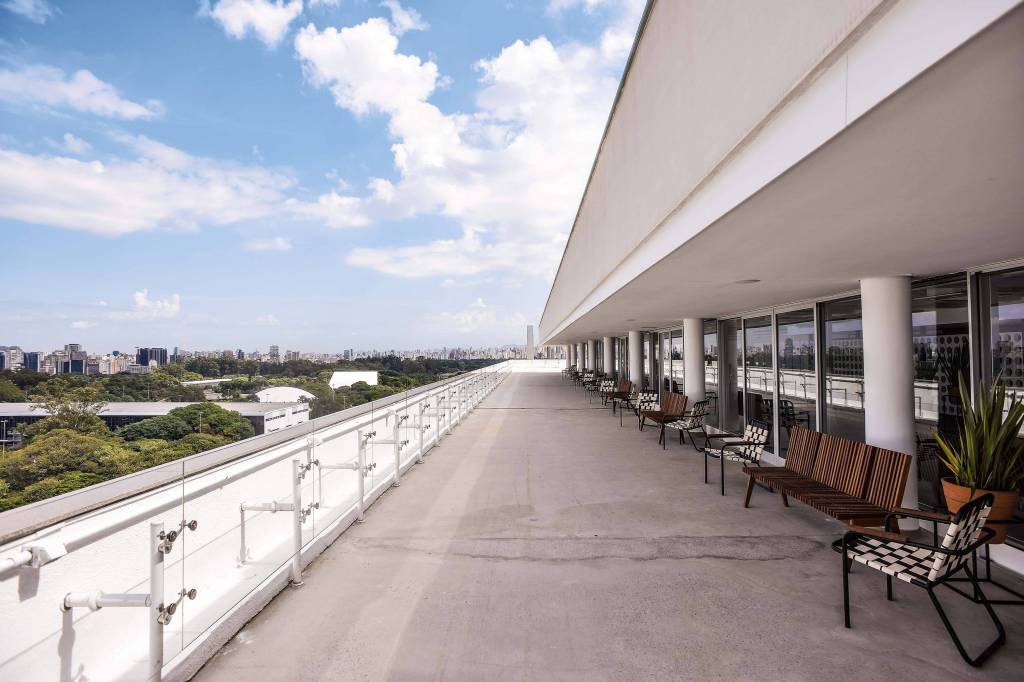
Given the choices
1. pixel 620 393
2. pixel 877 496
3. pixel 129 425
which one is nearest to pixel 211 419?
pixel 129 425

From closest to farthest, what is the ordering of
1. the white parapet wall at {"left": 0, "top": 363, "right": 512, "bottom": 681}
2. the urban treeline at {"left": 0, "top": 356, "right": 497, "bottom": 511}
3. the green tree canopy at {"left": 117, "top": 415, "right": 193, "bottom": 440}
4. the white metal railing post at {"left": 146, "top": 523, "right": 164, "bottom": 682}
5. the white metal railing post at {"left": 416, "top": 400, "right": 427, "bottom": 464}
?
the white parapet wall at {"left": 0, "top": 363, "right": 512, "bottom": 681}, the white metal railing post at {"left": 146, "top": 523, "right": 164, "bottom": 682}, the urban treeline at {"left": 0, "top": 356, "right": 497, "bottom": 511}, the white metal railing post at {"left": 416, "top": 400, "right": 427, "bottom": 464}, the green tree canopy at {"left": 117, "top": 415, "right": 193, "bottom": 440}

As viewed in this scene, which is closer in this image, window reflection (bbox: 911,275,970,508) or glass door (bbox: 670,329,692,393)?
window reflection (bbox: 911,275,970,508)

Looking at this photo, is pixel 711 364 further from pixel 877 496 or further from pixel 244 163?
pixel 244 163

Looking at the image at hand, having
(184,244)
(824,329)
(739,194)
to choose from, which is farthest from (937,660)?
(184,244)

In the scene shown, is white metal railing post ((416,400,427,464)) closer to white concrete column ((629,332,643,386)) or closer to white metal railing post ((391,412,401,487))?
Answer: white metal railing post ((391,412,401,487))

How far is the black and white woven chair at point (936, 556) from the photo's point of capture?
8.81 ft

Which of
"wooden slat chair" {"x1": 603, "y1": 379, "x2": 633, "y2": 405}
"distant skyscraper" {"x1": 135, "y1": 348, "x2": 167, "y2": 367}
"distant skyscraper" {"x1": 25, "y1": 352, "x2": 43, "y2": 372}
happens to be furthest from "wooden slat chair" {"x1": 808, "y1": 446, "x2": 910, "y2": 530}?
"distant skyscraper" {"x1": 135, "y1": 348, "x2": 167, "y2": 367}

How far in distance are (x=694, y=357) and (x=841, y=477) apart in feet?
19.9

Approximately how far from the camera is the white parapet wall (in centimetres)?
175

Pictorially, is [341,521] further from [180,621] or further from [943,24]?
[943,24]

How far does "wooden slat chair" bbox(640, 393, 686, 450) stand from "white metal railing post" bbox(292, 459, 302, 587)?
20.0ft

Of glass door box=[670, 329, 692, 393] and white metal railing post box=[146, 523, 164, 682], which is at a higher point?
glass door box=[670, 329, 692, 393]

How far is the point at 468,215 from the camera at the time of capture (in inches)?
1129

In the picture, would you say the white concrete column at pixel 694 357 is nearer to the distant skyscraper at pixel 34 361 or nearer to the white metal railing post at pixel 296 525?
the white metal railing post at pixel 296 525
